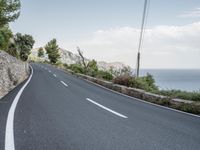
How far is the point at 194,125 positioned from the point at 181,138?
183 cm

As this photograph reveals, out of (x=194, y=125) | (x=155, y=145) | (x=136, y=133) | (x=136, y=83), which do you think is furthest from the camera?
(x=136, y=83)

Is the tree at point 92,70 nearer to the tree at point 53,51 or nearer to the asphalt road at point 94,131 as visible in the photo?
the asphalt road at point 94,131

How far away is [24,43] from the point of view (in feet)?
160

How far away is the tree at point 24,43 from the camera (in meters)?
46.8

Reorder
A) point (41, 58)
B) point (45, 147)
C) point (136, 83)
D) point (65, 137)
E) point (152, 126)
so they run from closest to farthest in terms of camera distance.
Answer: point (45, 147) → point (65, 137) → point (152, 126) → point (136, 83) → point (41, 58)

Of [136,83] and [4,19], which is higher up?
[4,19]

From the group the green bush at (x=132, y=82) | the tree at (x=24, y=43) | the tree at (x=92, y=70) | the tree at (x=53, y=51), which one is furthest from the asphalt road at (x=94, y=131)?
the tree at (x=53, y=51)

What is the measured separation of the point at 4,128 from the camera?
560cm

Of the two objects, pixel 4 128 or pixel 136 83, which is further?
pixel 136 83

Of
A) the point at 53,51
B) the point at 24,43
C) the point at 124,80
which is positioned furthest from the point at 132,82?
the point at 53,51

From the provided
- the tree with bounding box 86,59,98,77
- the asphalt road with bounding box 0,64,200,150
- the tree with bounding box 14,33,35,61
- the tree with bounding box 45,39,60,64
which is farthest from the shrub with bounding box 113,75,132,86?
the tree with bounding box 45,39,60,64

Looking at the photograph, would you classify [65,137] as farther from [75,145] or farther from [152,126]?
[152,126]

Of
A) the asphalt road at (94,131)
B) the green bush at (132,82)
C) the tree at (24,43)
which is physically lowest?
the asphalt road at (94,131)

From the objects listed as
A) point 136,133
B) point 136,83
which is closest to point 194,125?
point 136,133
